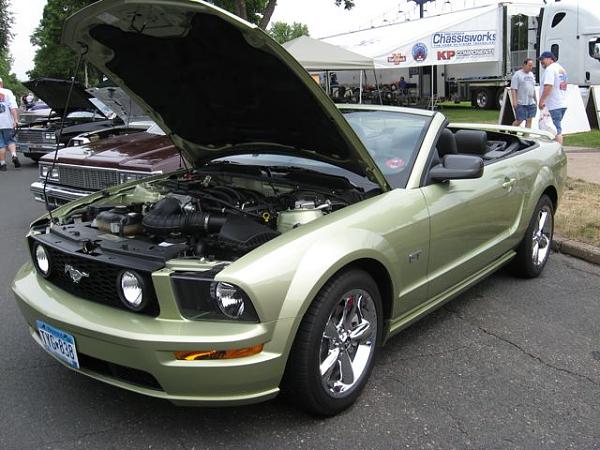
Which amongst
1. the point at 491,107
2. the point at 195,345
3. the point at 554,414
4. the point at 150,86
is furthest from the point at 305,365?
the point at 491,107

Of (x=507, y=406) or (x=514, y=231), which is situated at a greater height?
(x=514, y=231)

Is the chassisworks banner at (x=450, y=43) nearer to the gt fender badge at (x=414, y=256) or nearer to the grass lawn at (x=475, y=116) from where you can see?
the grass lawn at (x=475, y=116)

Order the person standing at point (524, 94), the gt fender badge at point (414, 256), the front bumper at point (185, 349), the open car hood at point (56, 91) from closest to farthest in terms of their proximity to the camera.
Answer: the front bumper at point (185, 349)
the gt fender badge at point (414, 256)
the open car hood at point (56, 91)
the person standing at point (524, 94)

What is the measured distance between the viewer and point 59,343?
2.63m

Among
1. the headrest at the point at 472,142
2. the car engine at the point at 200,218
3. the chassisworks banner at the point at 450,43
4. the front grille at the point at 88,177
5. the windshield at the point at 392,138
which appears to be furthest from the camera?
the chassisworks banner at the point at 450,43

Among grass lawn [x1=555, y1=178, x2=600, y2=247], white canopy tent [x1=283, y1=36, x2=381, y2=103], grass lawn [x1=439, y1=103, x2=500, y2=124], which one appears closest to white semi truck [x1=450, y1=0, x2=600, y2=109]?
grass lawn [x1=439, y1=103, x2=500, y2=124]

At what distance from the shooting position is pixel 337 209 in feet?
10.2

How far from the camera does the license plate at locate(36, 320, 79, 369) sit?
8.41ft

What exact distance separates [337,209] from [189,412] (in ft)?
4.24

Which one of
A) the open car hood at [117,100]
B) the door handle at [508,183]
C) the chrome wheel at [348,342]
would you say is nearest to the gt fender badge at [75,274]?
the chrome wheel at [348,342]

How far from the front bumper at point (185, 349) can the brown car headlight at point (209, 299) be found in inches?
1.6

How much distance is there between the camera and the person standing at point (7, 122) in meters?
11.9

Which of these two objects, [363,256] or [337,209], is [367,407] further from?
[337,209]

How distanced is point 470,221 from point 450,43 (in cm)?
1977
